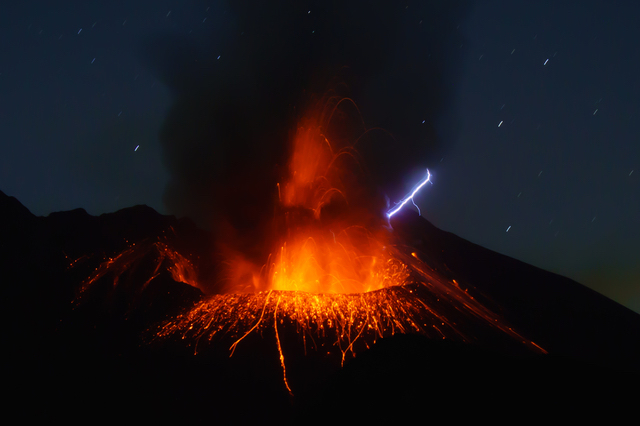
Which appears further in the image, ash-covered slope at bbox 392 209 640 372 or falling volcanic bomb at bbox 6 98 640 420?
ash-covered slope at bbox 392 209 640 372

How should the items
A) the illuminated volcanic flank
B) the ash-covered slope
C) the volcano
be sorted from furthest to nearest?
the ash-covered slope → the illuminated volcanic flank → the volcano

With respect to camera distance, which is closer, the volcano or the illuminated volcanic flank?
the volcano

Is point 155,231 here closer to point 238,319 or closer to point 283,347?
point 238,319

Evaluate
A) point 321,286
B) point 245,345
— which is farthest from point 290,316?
point 321,286

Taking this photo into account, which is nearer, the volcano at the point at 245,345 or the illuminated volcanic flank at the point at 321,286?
the volcano at the point at 245,345

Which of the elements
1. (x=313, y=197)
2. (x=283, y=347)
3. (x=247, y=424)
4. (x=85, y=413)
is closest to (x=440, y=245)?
(x=313, y=197)

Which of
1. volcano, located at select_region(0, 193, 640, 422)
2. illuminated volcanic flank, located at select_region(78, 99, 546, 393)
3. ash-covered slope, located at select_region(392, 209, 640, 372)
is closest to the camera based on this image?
volcano, located at select_region(0, 193, 640, 422)

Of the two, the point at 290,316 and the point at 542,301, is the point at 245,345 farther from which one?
the point at 542,301

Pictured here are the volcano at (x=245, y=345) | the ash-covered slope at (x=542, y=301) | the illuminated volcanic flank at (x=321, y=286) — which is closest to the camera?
the volcano at (x=245, y=345)

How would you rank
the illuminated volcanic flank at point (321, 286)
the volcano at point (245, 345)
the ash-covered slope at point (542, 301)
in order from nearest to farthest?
1. the volcano at point (245, 345)
2. the illuminated volcanic flank at point (321, 286)
3. the ash-covered slope at point (542, 301)
